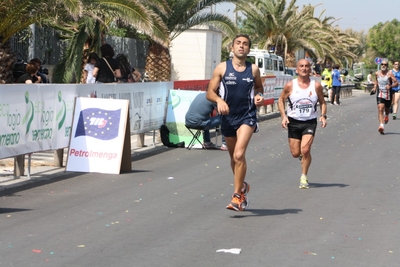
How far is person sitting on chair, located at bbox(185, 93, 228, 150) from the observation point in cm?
1734

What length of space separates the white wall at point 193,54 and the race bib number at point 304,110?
28.8 meters

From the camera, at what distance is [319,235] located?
834 cm

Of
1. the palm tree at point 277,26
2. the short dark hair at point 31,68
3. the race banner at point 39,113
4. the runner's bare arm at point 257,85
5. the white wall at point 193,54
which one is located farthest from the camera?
the palm tree at point 277,26

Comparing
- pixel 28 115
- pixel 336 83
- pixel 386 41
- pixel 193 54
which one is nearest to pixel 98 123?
pixel 28 115

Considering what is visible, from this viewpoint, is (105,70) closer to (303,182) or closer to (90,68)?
(90,68)

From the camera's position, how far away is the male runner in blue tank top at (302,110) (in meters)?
12.0

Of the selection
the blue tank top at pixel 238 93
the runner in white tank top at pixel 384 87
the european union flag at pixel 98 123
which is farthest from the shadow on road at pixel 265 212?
the runner in white tank top at pixel 384 87

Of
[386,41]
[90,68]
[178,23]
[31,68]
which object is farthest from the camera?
[386,41]

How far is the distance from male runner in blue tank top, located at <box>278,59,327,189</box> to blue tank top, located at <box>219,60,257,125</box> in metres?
2.59

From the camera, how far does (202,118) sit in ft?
57.0

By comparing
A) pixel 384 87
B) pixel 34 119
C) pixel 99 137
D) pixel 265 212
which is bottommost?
pixel 265 212

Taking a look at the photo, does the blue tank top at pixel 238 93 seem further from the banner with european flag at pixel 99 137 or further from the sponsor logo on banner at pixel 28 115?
the banner with european flag at pixel 99 137

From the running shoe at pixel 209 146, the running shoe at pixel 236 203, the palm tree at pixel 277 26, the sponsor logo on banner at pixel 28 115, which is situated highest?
the palm tree at pixel 277 26

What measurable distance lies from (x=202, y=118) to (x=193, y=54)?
24.4 m
